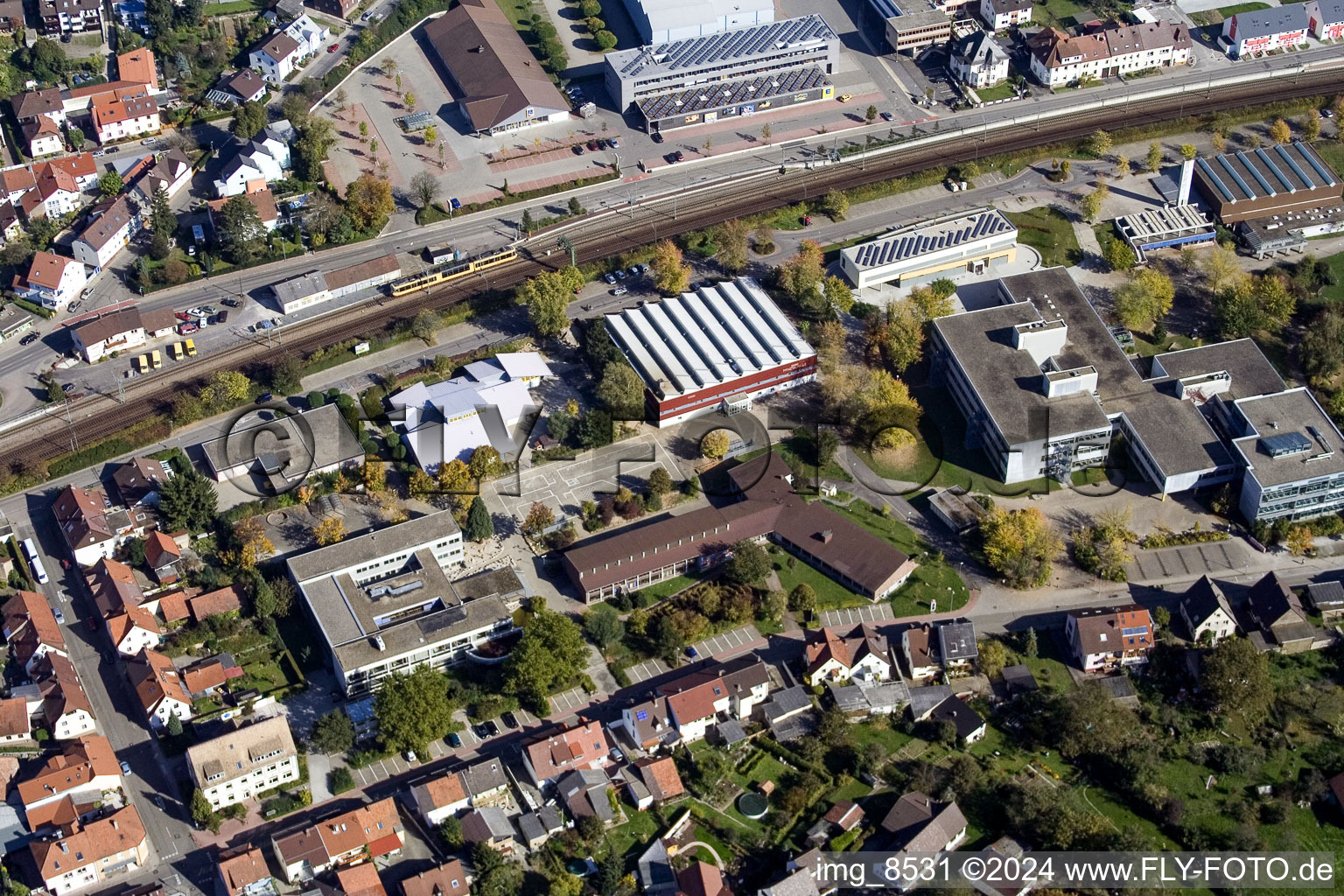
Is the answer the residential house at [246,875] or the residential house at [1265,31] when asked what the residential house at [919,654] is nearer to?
the residential house at [246,875]

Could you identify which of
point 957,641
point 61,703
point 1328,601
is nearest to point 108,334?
point 61,703

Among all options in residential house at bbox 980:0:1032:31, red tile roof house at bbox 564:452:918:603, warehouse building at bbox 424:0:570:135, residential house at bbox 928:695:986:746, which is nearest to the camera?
residential house at bbox 928:695:986:746

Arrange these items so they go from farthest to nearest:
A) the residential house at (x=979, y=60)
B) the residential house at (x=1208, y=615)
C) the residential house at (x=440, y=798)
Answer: the residential house at (x=979, y=60), the residential house at (x=1208, y=615), the residential house at (x=440, y=798)

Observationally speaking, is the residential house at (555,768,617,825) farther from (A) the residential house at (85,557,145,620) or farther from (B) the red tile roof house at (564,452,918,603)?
(A) the residential house at (85,557,145,620)

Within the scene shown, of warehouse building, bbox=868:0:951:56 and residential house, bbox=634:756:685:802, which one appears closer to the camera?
residential house, bbox=634:756:685:802

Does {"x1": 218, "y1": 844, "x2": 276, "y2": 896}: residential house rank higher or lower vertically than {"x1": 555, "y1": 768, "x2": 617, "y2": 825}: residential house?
higher

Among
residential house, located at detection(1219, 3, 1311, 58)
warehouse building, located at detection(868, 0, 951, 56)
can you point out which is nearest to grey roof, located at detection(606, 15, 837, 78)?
warehouse building, located at detection(868, 0, 951, 56)

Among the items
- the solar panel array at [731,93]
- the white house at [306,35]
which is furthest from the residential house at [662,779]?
the white house at [306,35]

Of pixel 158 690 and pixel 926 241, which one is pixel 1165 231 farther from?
pixel 158 690
